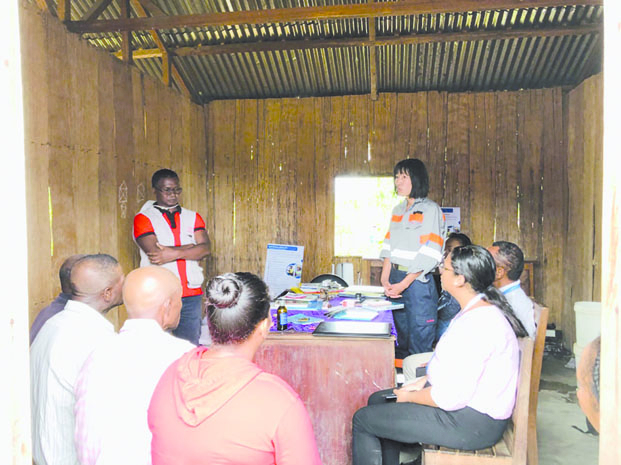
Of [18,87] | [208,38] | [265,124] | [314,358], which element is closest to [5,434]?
[18,87]

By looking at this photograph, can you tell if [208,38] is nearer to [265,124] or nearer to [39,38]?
[265,124]

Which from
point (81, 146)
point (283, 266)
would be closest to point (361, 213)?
point (283, 266)

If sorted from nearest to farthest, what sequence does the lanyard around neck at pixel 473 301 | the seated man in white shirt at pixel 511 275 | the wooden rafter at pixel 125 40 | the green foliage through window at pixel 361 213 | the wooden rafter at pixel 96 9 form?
the lanyard around neck at pixel 473 301 → the seated man in white shirt at pixel 511 275 → the wooden rafter at pixel 96 9 → the wooden rafter at pixel 125 40 → the green foliage through window at pixel 361 213

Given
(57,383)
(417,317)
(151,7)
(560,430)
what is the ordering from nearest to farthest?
1. (57,383)
2. (560,430)
3. (417,317)
4. (151,7)

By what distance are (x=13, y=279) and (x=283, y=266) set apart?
5560 mm

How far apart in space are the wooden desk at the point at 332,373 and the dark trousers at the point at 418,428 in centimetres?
39

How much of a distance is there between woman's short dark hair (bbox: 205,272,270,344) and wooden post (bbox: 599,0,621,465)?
1.06 metres

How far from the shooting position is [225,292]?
66.2 inches

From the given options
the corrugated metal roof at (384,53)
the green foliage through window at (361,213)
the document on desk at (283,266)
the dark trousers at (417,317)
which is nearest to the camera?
the dark trousers at (417,317)

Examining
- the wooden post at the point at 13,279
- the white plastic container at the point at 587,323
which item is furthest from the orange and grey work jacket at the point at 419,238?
the wooden post at the point at 13,279

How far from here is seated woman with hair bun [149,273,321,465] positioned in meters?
1.40

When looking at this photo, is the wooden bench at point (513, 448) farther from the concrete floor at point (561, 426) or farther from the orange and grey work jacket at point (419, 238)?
the orange and grey work jacket at point (419, 238)

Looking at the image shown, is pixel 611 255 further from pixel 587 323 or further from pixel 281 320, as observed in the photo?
pixel 587 323

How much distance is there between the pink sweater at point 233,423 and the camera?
1401 millimetres
